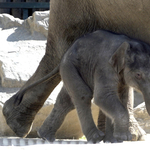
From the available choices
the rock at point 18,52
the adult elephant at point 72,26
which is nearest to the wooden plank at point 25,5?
the rock at point 18,52

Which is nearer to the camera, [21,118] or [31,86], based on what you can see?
[31,86]

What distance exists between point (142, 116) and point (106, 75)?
2040 mm

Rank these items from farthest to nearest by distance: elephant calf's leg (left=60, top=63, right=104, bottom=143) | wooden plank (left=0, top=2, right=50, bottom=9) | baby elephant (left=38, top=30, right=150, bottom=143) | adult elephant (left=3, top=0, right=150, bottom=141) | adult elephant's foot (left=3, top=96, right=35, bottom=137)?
1. wooden plank (left=0, top=2, right=50, bottom=9)
2. adult elephant's foot (left=3, top=96, right=35, bottom=137)
3. adult elephant (left=3, top=0, right=150, bottom=141)
4. elephant calf's leg (left=60, top=63, right=104, bottom=143)
5. baby elephant (left=38, top=30, right=150, bottom=143)

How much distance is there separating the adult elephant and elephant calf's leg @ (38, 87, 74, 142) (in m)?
0.24

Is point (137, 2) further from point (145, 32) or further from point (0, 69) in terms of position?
point (0, 69)

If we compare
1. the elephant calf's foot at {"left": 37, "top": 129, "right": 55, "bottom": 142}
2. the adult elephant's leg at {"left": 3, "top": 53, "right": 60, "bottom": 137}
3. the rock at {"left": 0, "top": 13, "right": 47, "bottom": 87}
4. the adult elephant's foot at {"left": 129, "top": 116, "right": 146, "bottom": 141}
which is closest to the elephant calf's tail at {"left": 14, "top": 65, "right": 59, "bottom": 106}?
the adult elephant's leg at {"left": 3, "top": 53, "right": 60, "bottom": 137}

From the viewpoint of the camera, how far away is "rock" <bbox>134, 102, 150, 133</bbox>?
4.08 m

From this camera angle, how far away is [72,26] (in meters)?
2.71

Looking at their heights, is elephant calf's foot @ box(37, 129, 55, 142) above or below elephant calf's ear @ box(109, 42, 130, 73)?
below

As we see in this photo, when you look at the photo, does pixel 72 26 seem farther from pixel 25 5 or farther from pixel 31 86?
pixel 25 5

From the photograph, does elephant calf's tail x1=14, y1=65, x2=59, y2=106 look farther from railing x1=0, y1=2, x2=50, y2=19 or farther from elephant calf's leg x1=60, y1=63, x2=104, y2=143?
railing x1=0, y1=2, x2=50, y2=19

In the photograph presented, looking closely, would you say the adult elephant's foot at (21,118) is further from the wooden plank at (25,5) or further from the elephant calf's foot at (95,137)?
the wooden plank at (25,5)

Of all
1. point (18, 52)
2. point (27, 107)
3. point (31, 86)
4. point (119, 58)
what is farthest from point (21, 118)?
point (18, 52)

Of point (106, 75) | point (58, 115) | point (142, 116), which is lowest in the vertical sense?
point (142, 116)
